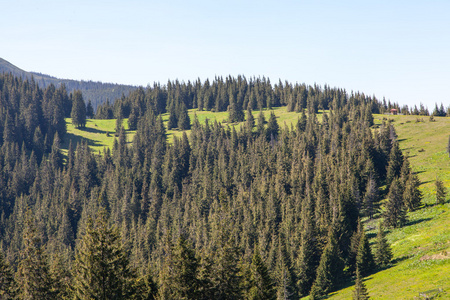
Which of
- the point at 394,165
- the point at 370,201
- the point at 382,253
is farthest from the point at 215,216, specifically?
the point at 394,165

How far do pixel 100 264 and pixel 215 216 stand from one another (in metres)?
88.0

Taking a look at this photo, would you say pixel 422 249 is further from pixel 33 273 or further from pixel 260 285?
pixel 33 273

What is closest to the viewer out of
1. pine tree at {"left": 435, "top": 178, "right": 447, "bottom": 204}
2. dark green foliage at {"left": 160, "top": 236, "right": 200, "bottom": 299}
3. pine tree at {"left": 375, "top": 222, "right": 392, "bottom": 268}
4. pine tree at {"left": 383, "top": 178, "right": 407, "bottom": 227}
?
dark green foliage at {"left": 160, "top": 236, "right": 200, "bottom": 299}

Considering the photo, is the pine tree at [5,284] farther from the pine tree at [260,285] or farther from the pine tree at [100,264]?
A: the pine tree at [260,285]

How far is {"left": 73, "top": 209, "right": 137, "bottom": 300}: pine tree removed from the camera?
1241 inches

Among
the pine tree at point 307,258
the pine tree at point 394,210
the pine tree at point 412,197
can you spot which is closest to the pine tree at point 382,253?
the pine tree at point 307,258

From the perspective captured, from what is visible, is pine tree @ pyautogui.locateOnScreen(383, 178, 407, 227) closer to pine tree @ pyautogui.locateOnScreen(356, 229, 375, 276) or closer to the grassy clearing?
the grassy clearing

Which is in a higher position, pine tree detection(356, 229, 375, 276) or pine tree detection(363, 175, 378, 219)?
pine tree detection(363, 175, 378, 219)

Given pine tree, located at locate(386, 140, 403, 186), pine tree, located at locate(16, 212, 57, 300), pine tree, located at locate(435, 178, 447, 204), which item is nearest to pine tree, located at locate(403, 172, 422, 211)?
pine tree, located at locate(435, 178, 447, 204)

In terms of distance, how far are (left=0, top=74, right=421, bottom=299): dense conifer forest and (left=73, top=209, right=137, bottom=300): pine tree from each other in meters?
0.09

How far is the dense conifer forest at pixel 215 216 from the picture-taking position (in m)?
37.2

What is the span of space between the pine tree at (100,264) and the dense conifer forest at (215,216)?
0.30ft

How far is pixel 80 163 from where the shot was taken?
651 ft

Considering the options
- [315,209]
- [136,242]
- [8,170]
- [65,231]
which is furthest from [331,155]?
[8,170]
